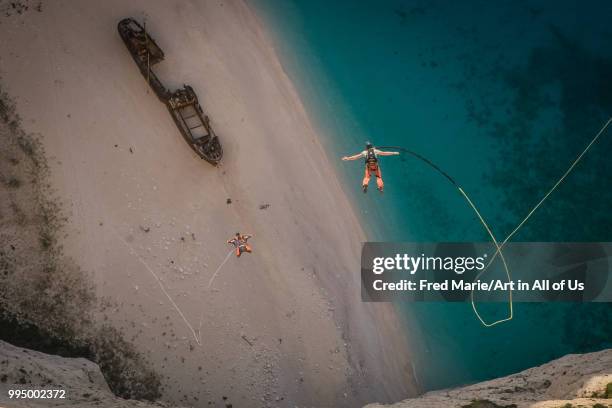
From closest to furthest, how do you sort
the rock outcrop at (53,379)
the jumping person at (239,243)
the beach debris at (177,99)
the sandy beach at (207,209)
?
the rock outcrop at (53,379) < the sandy beach at (207,209) < the beach debris at (177,99) < the jumping person at (239,243)

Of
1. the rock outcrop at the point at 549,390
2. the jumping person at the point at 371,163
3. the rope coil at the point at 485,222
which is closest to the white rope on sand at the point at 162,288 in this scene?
the rock outcrop at the point at 549,390

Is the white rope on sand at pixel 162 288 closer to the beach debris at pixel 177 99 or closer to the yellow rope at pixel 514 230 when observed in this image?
the beach debris at pixel 177 99

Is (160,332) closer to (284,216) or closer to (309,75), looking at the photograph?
(284,216)

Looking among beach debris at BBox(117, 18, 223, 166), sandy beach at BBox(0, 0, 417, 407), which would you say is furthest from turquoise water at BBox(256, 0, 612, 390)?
beach debris at BBox(117, 18, 223, 166)

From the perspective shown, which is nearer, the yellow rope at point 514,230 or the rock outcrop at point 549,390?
the rock outcrop at point 549,390

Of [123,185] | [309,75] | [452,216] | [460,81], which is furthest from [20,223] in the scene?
[460,81]

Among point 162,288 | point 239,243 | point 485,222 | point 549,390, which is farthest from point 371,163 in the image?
point 549,390

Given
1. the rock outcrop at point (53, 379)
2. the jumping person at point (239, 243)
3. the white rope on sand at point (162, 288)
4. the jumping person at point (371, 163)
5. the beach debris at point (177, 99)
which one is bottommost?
the rock outcrop at point (53, 379)
